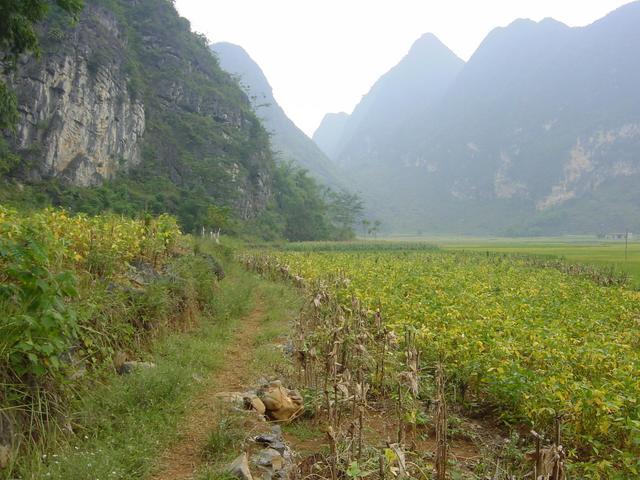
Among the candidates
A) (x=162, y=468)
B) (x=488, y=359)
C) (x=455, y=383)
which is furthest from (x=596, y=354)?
(x=162, y=468)

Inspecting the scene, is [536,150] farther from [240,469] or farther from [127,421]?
[240,469]

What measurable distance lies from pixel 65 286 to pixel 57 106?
43.8m

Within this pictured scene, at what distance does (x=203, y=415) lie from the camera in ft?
16.1

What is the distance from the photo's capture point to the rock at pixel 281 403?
5129 millimetres

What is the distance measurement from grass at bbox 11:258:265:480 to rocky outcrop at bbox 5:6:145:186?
3889 cm

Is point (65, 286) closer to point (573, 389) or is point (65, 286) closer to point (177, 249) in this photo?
point (573, 389)

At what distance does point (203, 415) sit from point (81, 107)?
4550cm

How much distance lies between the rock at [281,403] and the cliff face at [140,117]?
1474 inches

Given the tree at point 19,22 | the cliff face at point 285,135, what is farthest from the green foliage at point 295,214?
the cliff face at point 285,135

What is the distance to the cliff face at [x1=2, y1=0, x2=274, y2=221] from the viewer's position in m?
39.4

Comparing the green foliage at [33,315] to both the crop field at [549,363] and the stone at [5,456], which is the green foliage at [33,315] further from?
the crop field at [549,363]

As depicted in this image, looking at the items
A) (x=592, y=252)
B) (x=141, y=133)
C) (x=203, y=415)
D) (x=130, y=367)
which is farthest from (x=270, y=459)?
(x=141, y=133)

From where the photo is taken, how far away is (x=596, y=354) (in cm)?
547

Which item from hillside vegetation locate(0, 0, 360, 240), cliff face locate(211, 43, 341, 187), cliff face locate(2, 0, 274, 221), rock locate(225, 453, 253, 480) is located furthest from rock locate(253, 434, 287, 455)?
cliff face locate(211, 43, 341, 187)
